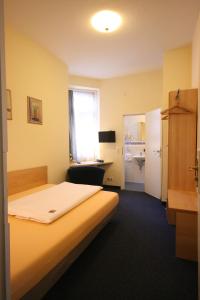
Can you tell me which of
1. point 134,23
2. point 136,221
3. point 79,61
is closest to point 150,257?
point 136,221

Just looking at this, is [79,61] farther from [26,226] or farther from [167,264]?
[167,264]

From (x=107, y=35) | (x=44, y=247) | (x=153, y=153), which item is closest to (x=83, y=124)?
(x=153, y=153)

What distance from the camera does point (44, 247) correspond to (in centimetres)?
139

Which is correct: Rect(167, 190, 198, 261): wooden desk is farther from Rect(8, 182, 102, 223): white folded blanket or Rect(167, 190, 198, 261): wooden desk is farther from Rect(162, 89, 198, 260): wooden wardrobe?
Rect(8, 182, 102, 223): white folded blanket

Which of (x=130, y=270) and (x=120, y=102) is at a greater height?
(x=120, y=102)

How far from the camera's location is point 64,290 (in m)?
1.61

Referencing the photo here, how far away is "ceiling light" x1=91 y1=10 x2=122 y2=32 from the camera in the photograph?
8.27ft

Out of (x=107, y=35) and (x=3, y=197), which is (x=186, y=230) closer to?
(x=3, y=197)

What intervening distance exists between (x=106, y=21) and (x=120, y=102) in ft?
8.08

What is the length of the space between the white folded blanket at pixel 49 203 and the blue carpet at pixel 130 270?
0.56 metres

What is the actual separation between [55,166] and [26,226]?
84.7 inches

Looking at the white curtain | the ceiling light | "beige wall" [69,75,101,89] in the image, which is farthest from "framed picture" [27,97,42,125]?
"beige wall" [69,75,101,89]

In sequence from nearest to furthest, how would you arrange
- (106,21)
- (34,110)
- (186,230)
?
(186,230) → (106,21) → (34,110)

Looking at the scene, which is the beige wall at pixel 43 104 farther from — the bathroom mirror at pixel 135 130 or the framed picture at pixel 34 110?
the bathroom mirror at pixel 135 130
